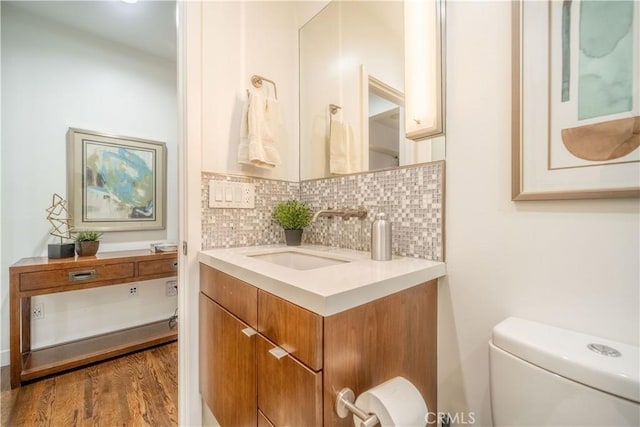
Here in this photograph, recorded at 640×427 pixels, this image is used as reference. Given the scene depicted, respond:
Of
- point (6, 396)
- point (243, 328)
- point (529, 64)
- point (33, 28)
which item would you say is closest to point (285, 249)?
point (243, 328)

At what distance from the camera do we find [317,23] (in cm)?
142

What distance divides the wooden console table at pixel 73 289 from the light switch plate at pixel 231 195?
1.13m

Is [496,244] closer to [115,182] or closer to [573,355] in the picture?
[573,355]

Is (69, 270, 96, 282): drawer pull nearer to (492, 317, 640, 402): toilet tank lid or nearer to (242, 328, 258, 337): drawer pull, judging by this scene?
(242, 328, 258, 337): drawer pull

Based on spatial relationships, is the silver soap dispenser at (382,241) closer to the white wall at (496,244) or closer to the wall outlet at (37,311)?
the white wall at (496,244)

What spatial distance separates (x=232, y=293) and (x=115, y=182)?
1.86 metres

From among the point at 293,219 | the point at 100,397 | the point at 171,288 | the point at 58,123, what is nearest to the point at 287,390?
the point at 293,219

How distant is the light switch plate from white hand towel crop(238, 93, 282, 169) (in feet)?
0.39

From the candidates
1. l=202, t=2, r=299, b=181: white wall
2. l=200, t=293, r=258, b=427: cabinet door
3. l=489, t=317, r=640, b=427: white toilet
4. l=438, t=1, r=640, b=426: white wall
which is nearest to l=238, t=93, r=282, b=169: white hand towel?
l=202, t=2, r=299, b=181: white wall

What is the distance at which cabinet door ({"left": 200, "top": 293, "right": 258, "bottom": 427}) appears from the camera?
0.78 meters

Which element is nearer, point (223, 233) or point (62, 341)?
point (223, 233)

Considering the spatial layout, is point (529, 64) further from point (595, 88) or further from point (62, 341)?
point (62, 341)

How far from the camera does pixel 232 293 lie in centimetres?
86

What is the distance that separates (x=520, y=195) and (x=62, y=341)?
2815mm
